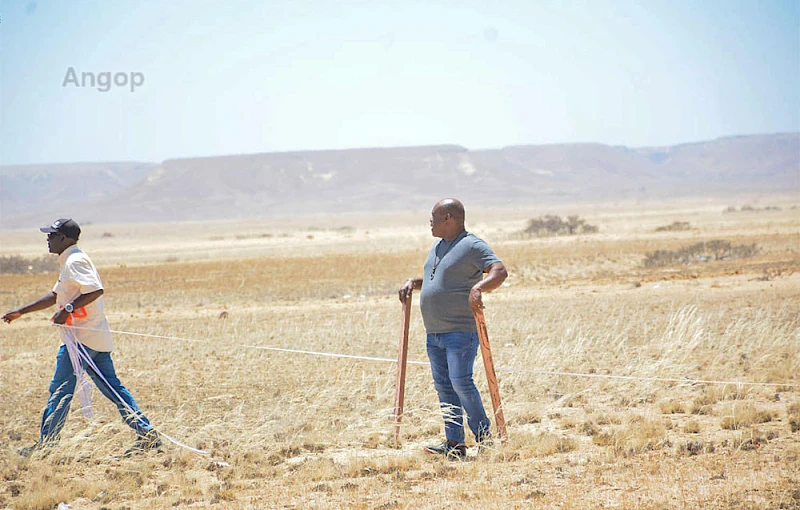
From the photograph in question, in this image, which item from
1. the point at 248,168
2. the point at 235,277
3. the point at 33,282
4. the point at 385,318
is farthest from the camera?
the point at 248,168

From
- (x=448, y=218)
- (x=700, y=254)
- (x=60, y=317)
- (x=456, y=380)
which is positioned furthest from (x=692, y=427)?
(x=700, y=254)

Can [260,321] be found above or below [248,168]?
below

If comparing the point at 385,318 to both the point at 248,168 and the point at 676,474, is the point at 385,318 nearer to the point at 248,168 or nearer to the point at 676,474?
the point at 676,474

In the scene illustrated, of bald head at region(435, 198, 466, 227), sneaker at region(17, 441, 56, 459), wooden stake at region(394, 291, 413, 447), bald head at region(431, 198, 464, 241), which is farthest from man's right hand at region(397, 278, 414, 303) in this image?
sneaker at region(17, 441, 56, 459)

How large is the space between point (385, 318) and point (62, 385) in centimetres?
884

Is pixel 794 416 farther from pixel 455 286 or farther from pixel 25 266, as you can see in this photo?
pixel 25 266

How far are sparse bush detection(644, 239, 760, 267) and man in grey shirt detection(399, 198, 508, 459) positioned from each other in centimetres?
2069

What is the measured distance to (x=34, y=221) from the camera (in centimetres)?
16000

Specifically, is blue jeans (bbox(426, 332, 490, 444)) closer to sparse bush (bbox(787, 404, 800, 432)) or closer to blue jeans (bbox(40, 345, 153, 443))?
blue jeans (bbox(40, 345, 153, 443))

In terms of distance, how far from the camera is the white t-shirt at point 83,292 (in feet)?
21.7

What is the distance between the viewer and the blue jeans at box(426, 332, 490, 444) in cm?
620

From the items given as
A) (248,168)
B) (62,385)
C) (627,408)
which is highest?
(248,168)

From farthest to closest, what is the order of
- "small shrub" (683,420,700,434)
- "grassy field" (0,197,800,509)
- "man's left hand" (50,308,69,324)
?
"small shrub" (683,420,700,434)
"man's left hand" (50,308,69,324)
"grassy field" (0,197,800,509)

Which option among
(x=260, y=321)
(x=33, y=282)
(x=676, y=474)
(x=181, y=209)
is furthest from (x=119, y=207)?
(x=676, y=474)
